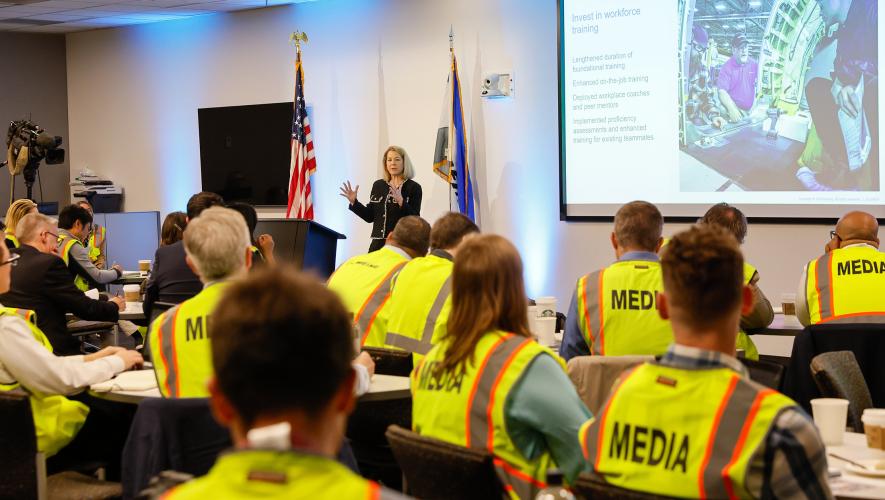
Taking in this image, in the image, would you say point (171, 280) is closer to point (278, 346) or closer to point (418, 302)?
point (418, 302)

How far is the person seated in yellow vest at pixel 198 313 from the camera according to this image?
3.24 metres

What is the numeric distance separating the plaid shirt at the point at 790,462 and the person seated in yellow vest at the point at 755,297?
2563 millimetres

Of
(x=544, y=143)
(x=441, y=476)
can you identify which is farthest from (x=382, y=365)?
(x=544, y=143)

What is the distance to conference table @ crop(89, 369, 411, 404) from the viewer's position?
358 centimetres

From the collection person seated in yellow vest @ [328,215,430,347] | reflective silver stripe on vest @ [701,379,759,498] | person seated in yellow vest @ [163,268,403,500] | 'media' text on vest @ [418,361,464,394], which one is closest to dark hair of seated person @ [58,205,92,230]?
person seated in yellow vest @ [328,215,430,347]

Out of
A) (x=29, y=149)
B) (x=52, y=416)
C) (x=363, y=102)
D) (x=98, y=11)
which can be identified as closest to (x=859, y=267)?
(x=52, y=416)

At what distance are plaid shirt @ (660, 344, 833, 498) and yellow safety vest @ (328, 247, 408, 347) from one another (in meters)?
3.01

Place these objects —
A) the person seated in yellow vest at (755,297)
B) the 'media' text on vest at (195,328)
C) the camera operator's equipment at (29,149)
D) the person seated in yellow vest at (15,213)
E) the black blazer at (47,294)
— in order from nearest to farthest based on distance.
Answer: the 'media' text on vest at (195,328), the person seated in yellow vest at (755,297), the black blazer at (47,294), the person seated in yellow vest at (15,213), the camera operator's equipment at (29,149)

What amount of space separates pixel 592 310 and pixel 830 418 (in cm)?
140

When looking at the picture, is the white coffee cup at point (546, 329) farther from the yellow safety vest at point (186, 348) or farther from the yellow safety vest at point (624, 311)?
the yellow safety vest at point (186, 348)

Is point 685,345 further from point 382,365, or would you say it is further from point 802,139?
point 802,139

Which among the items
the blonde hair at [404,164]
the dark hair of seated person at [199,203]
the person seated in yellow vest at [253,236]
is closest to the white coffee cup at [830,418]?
the person seated in yellow vest at [253,236]

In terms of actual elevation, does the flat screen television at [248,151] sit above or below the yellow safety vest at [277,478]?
above

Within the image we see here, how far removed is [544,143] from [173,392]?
20.7ft
